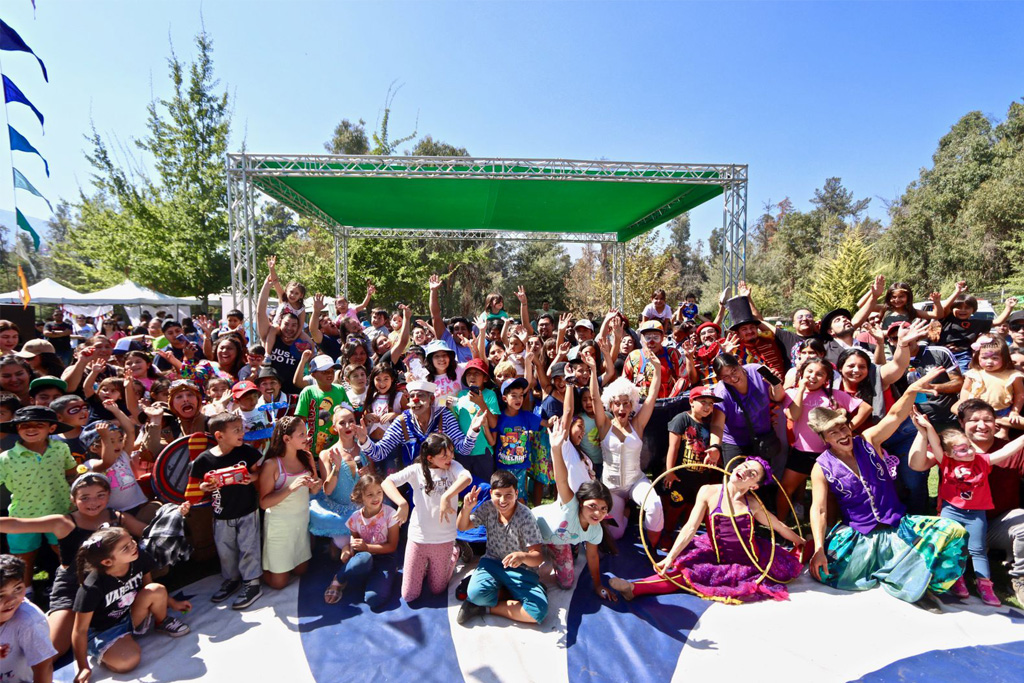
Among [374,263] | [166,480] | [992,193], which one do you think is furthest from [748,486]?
[992,193]

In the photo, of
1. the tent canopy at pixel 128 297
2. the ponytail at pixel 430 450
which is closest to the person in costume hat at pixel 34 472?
the ponytail at pixel 430 450

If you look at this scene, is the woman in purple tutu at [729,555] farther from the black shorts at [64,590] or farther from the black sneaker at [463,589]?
the black shorts at [64,590]

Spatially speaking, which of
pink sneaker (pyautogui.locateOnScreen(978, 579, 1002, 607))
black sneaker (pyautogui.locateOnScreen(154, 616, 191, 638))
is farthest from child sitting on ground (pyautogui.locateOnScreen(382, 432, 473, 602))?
pink sneaker (pyautogui.locateOnScreen(978, 579, 1002, 607))

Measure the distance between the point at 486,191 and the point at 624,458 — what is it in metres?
7.45

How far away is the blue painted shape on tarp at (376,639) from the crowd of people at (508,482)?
11cm

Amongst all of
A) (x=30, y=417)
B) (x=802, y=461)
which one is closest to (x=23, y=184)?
(x=30, y=417)

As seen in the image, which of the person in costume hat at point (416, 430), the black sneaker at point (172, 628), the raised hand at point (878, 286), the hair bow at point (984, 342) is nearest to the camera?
the black sneaker at point (172, 628)

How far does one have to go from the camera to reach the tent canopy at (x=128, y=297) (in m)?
16.1

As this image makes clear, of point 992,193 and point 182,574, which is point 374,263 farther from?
point 992,193

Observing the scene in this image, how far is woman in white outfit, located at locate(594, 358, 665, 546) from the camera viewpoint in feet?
13.1

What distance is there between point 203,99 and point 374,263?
749cm

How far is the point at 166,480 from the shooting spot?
136 inches

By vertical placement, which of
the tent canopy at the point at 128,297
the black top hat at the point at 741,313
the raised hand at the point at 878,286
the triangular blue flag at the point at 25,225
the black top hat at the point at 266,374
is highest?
the tent canopy at the point at 128,297

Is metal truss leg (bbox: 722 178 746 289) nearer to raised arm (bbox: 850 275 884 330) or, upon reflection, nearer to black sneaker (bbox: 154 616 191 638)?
raised arm (bbox: 850 275 884 330)
